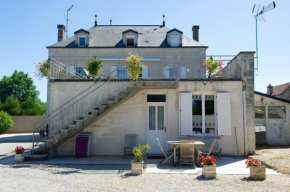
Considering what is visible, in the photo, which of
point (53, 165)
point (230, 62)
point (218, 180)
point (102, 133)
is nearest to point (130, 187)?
point (218, 180)

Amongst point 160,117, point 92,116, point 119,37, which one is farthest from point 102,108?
point 119,37

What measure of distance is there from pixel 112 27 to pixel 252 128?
1554 cm

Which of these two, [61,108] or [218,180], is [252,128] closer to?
[218,180]

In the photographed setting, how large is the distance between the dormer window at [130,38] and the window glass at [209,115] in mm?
9634

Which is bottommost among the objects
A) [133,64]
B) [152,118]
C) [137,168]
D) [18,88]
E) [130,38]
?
[137,168]

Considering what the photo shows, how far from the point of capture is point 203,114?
10.5 meters

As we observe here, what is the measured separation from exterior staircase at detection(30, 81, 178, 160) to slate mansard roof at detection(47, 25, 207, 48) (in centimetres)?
913

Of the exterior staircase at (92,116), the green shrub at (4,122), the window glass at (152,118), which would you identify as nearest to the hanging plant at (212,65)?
the exterior staircase at (92,116)

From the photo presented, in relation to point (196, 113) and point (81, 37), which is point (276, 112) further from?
point (81, 37)

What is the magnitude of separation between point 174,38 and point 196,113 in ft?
32.3

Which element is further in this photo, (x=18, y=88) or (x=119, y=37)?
(x=18, y=88)

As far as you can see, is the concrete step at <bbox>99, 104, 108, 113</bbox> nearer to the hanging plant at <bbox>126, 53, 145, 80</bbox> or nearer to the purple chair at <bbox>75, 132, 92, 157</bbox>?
the purple chair at <bbox>75, 132, 92, 157</bbox>

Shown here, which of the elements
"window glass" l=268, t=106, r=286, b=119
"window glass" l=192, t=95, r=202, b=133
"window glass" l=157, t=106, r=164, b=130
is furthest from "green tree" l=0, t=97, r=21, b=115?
"window glass" l=268, t=106, r=286, b=119

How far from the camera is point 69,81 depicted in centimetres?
1076
